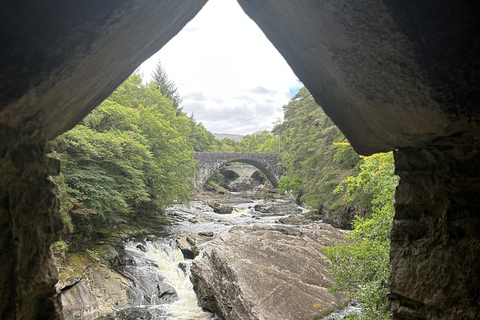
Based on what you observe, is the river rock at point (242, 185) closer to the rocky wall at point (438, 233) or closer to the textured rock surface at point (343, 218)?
the textured rock surface at point (343, 218)

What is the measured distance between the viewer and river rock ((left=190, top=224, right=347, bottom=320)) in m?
6.82

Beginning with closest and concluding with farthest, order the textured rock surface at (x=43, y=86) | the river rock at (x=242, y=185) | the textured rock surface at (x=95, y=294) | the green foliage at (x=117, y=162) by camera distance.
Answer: the textured rock surface at (x=43, y=86) < the textured rock surface at (x=95, y=294) < the green foliage at (x=117, y=162) < the river rock at (x=242, y=185)

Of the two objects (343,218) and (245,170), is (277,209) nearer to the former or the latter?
(343,218)

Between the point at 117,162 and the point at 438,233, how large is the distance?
11.1 meters

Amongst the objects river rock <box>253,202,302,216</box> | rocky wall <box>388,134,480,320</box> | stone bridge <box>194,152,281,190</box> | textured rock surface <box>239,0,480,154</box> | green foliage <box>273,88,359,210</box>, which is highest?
stone bridge <box>194,152,281,190</box>

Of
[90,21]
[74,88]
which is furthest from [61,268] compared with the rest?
[90,21]

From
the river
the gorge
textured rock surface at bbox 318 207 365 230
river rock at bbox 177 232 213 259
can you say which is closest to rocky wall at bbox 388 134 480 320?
the gorge

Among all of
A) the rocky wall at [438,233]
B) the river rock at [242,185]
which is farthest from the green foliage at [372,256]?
the river rock at [242,185]

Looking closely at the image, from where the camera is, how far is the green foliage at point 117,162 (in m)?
10.5

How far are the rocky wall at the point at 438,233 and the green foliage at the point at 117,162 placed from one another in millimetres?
9566

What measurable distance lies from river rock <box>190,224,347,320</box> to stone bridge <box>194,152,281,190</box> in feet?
88.4

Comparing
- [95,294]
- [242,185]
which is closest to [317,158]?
[95,294]

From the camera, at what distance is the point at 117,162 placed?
11.9m

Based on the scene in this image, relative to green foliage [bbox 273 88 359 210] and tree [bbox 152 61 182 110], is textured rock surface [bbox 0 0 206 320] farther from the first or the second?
tree [bbox 152 61 182 110]
